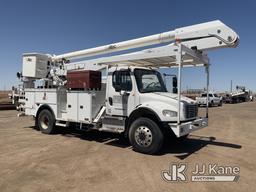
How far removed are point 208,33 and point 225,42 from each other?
0.55 meters

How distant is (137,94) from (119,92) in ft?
2.26

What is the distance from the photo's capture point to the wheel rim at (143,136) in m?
7.10

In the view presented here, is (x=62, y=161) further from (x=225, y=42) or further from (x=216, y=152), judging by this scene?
(x=225, y=42)

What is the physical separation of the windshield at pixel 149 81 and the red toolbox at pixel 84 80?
1.73m

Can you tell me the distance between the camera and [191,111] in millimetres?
7535

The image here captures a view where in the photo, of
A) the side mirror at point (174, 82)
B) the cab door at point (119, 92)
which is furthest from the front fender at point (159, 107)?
the side mirror at point (174, 82)

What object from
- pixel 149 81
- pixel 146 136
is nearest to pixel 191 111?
pixel 146 136

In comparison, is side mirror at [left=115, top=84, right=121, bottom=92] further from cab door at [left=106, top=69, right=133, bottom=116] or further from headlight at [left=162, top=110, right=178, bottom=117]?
headlight at [left=162, top=110, right=178, bottom=117]

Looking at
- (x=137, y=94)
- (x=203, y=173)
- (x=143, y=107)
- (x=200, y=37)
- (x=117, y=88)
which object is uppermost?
(x=200, y=37)

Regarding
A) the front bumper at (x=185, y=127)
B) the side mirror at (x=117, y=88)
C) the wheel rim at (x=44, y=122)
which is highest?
the side mirror at (x=117, y=88)

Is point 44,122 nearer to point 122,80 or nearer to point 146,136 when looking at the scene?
point 122,80

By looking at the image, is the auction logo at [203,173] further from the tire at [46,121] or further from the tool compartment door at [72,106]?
the tire at [46,121]

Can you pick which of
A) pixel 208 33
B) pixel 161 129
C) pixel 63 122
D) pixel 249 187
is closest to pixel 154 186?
pixel 249 187

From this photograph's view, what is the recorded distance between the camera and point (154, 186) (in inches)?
190
